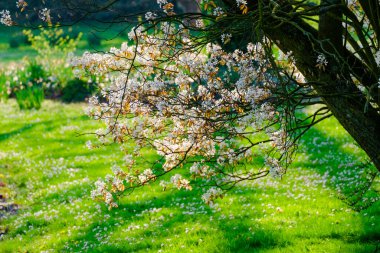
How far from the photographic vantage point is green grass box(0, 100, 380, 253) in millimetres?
6781

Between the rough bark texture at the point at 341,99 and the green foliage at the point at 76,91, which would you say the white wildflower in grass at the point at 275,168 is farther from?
the green foliage at the point at 76,91

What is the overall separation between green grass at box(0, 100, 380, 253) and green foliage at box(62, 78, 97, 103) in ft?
25.0

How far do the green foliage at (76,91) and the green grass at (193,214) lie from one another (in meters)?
7.61

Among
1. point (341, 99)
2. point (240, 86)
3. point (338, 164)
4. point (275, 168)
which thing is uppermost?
point (240, 86)

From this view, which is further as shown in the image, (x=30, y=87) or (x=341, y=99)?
(x=30, y=87)

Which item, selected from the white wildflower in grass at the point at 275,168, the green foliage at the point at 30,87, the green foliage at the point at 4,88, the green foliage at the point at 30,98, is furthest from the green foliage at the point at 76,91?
the white wildflower in grass at the point at 275,168

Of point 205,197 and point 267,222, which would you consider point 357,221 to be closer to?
point 267,222

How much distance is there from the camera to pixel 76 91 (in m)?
20.7

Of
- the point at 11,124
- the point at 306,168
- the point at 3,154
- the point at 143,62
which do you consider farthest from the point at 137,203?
the point at 11,124

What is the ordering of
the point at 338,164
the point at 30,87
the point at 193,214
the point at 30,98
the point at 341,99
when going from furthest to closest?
the point at 30,87
the point at 30,98
the point at 338,164
the point at 193,214
the point at 341,99

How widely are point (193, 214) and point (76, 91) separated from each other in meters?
13.6

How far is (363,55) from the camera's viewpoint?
5.07 meters

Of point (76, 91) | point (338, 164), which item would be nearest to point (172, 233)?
point (338, 164)

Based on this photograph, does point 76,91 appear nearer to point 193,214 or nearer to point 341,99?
point 193,214
